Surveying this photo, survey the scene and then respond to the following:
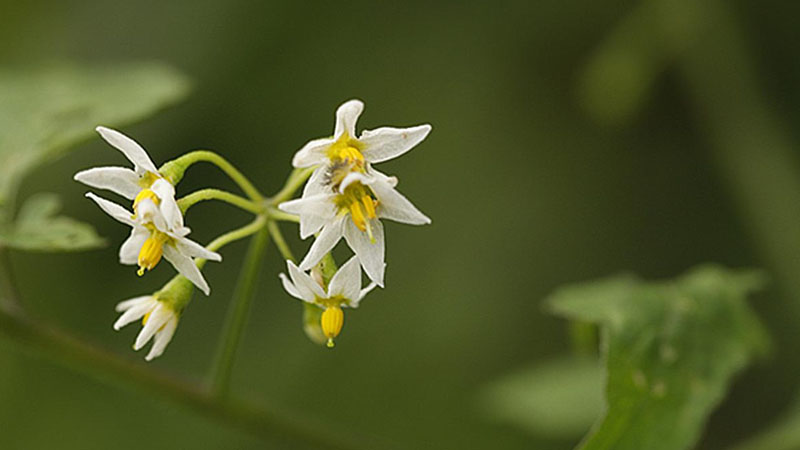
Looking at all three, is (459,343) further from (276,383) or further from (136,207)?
(136,207)

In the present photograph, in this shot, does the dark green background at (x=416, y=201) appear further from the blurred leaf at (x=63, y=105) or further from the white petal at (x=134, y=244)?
the white petal at (x=134, y=244)

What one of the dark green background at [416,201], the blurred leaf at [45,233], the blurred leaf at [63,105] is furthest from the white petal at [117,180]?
the dark green background at [416,201]

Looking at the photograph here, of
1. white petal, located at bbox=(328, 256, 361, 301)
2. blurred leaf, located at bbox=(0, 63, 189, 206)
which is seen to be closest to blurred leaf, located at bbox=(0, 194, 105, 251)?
blurred leaf, located at bbox=(0, 63, 189, 206)

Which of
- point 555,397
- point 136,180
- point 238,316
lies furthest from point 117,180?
point 555,397

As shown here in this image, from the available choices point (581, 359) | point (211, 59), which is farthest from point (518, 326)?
point (211, 59)

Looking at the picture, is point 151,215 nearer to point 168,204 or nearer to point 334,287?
point 168,204

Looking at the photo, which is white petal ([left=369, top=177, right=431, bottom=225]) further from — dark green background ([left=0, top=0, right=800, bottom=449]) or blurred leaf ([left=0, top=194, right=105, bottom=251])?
dark green background ([left=0, top=0, right=800, bottom=449])
